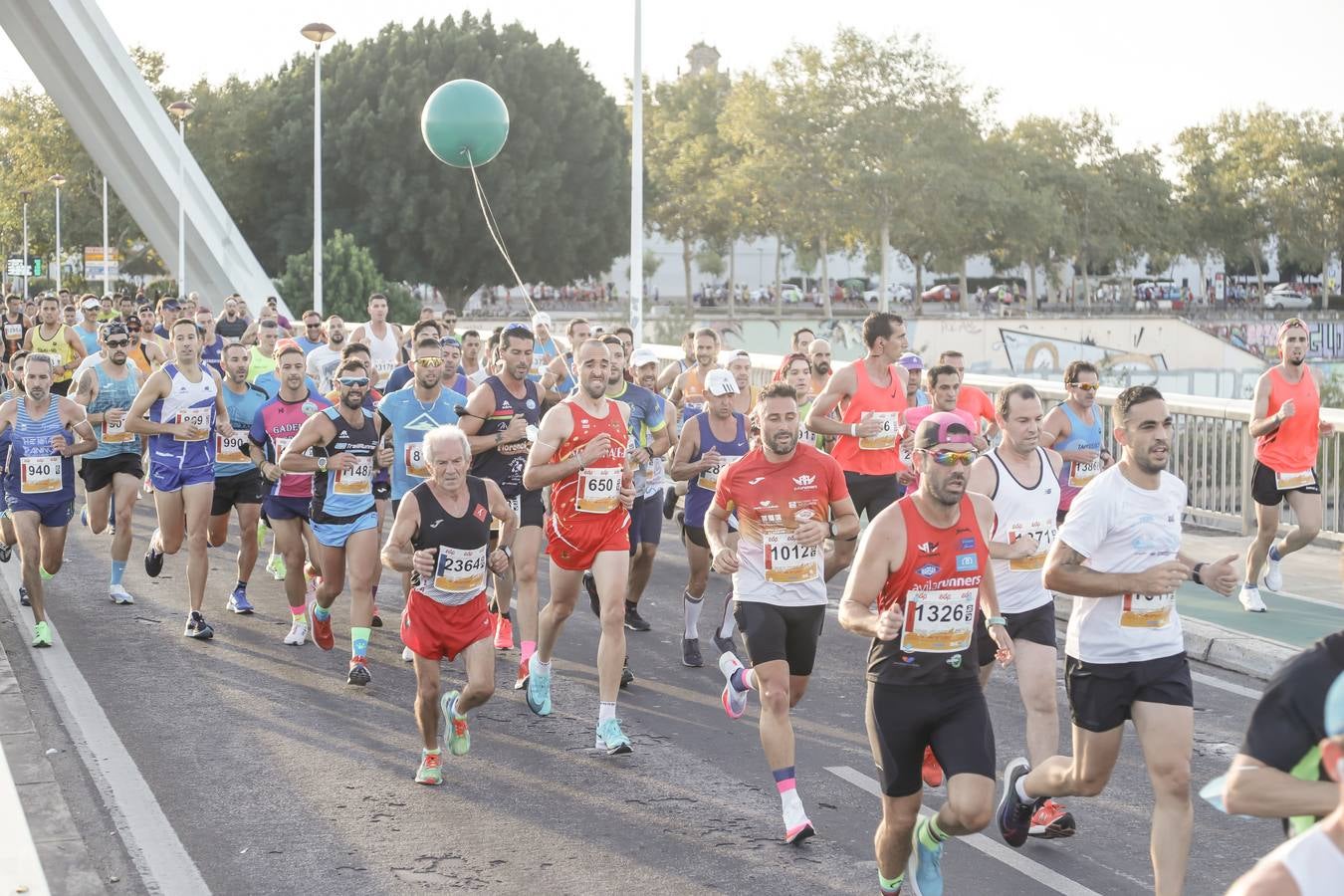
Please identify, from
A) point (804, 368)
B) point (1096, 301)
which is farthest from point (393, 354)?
point (1096, 301)

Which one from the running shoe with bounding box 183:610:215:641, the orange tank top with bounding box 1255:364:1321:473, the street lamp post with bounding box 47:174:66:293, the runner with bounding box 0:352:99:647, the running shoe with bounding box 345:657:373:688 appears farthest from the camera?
the street lamp post with bounding box 47:174:66:293

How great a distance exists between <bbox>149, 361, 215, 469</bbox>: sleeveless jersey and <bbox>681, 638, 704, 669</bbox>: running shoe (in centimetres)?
350

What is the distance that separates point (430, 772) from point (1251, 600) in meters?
6.32

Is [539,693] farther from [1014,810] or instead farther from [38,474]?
[38,474]

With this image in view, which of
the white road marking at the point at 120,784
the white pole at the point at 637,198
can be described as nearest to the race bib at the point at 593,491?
the white road marking at the point at 120,784

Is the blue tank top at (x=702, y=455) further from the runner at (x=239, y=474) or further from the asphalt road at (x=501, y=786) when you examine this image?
the runner at (x=239, y=474)

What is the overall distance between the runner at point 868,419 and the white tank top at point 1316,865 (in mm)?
8130

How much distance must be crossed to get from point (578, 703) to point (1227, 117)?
8228 cm

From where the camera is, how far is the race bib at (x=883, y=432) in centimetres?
1084

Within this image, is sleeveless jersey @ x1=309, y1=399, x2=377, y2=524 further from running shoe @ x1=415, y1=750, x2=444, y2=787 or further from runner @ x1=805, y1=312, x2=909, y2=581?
runner @ x1=805, y1=312, x2=909, y2=581

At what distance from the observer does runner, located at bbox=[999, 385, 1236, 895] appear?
5.73 meters

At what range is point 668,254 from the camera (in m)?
115

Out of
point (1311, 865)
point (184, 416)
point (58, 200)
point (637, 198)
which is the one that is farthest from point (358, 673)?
point (58, 200)

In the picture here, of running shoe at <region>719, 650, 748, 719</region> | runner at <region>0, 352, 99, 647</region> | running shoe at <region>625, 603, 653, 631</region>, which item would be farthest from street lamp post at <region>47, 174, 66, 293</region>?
running shoe at <region>719, 650, 748, 719</region>
